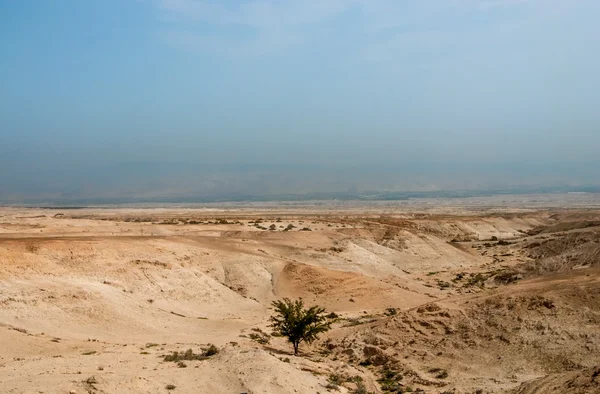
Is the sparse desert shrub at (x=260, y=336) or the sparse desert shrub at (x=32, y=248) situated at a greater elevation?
the sparse desert shrub at (x=32, y=248)

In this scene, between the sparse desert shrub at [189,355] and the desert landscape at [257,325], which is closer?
the desert landscape at [257,325]

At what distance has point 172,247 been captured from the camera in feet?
135

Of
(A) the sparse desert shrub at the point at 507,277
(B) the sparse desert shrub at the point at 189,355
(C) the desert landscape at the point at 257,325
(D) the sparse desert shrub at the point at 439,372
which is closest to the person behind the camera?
(C) the desert landscape at the point at 257,325

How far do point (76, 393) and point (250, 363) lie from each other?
6.24 meters

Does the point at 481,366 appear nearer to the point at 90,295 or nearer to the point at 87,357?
the point at 87,357

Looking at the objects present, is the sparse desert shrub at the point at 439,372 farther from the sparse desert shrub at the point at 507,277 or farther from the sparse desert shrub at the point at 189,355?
the sparse desert shrub at the point at 507,277

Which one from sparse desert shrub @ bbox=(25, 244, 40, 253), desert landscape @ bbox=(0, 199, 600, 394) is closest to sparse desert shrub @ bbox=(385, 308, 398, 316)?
desert landscape @ bbox=(0, 199, 600, 394)

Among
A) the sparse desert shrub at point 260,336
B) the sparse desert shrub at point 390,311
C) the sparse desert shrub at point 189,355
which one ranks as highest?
the sparse desert shrub at point 189,355

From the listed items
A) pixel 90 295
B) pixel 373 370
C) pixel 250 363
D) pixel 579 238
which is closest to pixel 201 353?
pixel 250 363

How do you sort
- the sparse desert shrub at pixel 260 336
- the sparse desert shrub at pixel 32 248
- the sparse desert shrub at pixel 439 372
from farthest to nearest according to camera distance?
1. the sparse desert shrub at pixel 32 248
2. the sparse desert shrub at pixel 260 336
3. the sparse desert shrub at pixel 439 372

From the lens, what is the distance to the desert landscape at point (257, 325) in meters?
18.0

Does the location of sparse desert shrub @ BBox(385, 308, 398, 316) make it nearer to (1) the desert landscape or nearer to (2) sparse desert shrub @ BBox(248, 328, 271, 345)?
(1) the desert landscape

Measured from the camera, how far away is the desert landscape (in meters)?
18.0

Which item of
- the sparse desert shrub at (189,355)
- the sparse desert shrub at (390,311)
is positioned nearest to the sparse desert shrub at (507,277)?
the sparse desert shrub at (390,311)
